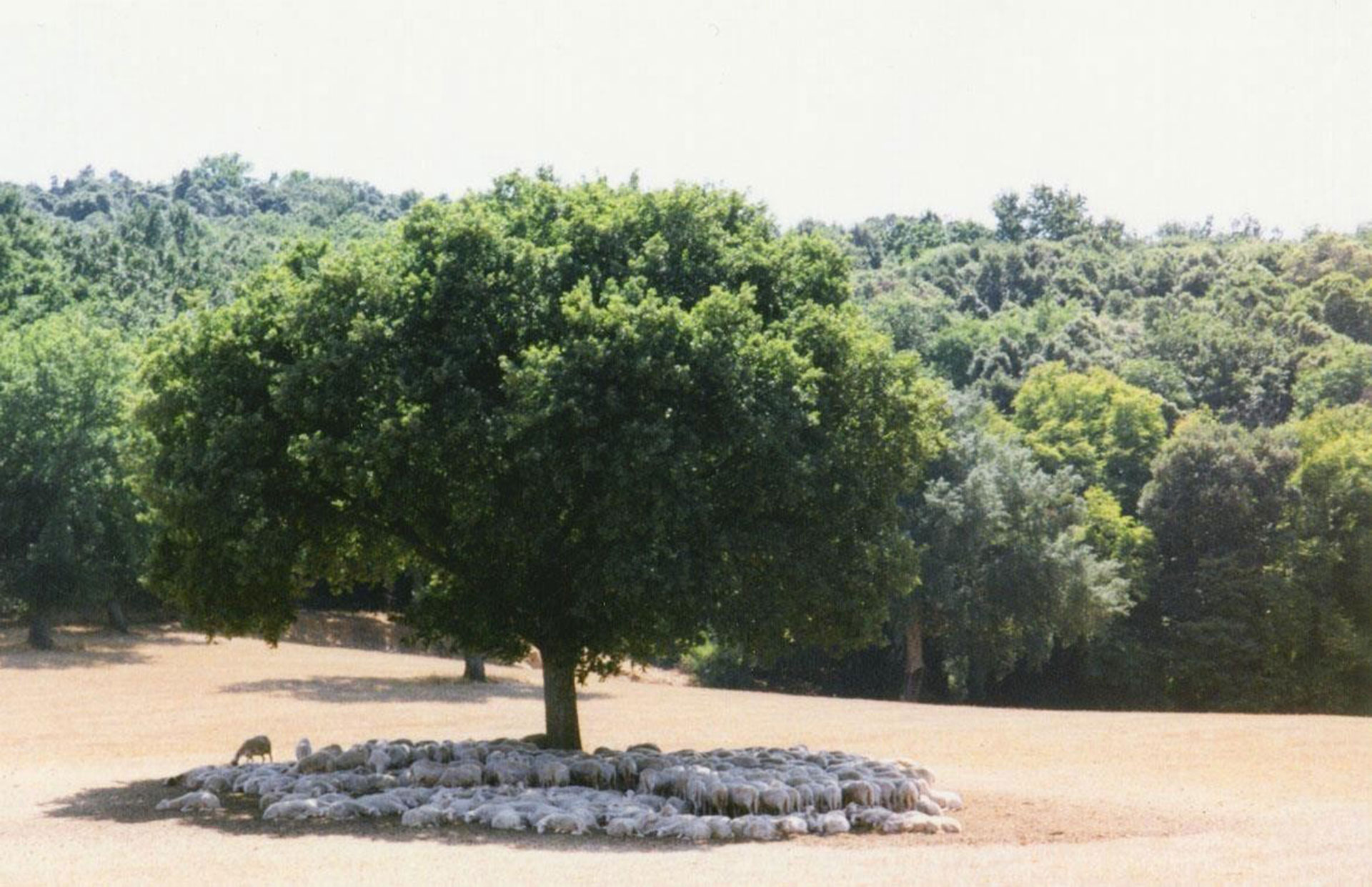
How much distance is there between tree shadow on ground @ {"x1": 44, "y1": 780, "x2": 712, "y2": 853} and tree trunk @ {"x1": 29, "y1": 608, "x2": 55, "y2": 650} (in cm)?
3347

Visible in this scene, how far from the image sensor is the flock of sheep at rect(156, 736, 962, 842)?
2306 cm

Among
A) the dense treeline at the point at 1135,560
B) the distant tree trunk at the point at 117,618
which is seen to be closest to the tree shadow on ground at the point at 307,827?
the dense treeline at the point at 1135,560

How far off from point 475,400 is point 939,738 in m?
19.3

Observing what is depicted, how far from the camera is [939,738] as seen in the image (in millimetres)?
39469

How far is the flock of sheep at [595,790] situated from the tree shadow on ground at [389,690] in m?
16.6

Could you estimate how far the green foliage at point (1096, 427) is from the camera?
82500 mm

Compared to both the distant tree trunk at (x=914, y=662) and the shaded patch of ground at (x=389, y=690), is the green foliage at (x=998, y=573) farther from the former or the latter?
the shaded patch of ground at (x=389, y=690)

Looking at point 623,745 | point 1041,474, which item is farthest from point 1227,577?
point 623,745

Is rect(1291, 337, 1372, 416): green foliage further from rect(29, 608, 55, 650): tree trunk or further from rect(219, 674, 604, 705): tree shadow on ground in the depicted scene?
rect(29, 608, 55, 650): tree trunk

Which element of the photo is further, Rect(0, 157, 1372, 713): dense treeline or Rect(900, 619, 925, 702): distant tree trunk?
Rect(900, 619, 925, 702): distant tree trunk

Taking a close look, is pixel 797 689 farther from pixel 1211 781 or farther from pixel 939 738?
pixel 1211 781

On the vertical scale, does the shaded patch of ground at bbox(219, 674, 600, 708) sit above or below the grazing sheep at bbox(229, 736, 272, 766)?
above

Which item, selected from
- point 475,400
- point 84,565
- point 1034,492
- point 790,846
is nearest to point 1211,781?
point 790,846

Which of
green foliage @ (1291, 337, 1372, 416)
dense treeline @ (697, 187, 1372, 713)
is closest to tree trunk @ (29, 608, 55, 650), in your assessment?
dense treeline @ (697, 187, 1372, 713)
